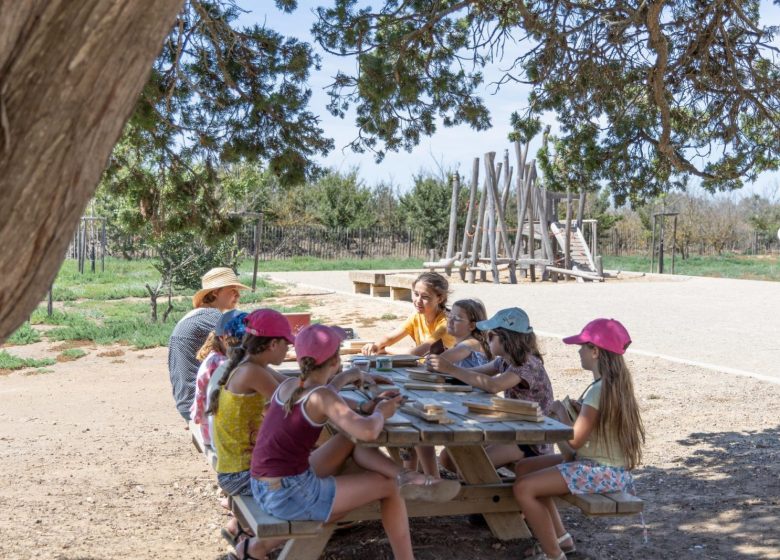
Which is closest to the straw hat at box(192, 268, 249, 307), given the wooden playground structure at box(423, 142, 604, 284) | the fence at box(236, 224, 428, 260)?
the wooden playground structure at box(423, 142, 604, 284)

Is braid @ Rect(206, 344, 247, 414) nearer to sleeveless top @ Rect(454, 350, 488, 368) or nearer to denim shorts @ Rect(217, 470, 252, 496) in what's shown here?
denim shorts @ Rect(217, 470, 252, 496)

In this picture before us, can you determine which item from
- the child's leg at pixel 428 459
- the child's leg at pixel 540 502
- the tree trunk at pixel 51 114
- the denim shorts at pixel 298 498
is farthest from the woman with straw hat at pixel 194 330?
the tree trunk at pixel 51 114

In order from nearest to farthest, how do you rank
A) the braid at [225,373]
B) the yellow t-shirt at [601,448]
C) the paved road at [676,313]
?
the yellow t-shirt at [601,448] → the braid at [225,373] → the paved road at [676,313]

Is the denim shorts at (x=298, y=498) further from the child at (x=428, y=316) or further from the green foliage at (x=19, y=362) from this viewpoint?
the green foliage at (x=19, y=362)

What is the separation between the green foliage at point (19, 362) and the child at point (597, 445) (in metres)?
7.78

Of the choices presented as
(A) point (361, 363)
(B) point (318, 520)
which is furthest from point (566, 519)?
(B) point (318, 520)

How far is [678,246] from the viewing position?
40531mm

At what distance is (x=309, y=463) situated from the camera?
361 cm

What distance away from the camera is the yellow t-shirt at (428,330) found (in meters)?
5.74

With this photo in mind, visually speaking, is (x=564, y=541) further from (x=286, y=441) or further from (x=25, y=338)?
(x=25, y=338)

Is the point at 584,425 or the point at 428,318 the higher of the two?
the point at 428,318

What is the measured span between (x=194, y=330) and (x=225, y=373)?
1.36 metres

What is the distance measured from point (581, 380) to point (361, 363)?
4.06 m

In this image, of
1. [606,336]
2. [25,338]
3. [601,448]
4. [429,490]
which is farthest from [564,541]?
[25,338]
